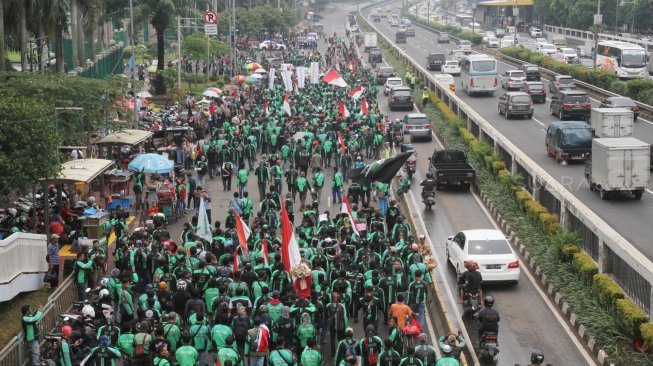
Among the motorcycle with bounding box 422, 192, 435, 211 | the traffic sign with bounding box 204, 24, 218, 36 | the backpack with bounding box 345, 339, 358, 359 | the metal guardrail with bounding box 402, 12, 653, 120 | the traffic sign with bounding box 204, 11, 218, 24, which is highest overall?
the traffic sign with bounding box 204, 11, 218, 24

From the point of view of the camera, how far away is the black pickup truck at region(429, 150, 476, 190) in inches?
1342

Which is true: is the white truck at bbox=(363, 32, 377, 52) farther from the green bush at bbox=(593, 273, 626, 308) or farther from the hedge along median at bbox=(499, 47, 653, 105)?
the green bush at bbox=(593, 273, 626, 308)

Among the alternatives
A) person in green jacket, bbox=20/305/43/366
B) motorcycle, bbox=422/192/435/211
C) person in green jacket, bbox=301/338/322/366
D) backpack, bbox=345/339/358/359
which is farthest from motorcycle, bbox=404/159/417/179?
person in green jacket, bbox=301/338/322/366

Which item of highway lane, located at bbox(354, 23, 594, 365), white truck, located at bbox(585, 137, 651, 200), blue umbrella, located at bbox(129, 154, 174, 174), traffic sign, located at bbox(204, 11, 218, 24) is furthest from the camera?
traffic sign, located at bbox(204, 11, 218, 24)

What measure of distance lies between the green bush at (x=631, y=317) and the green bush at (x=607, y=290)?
0.53 metres

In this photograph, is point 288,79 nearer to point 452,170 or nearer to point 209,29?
point 209,29

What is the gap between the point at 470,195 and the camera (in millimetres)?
34000

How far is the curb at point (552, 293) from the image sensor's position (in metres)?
18.9

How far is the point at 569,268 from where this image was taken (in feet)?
75.0

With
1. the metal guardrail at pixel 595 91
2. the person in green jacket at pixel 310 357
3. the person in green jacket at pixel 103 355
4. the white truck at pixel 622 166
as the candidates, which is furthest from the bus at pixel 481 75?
the person in green jacket at pixel 103 355

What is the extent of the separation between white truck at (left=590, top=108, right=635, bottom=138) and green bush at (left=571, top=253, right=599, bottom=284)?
16716mm

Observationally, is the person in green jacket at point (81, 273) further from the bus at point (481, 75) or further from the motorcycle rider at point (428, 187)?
the bus at point (481, 75)

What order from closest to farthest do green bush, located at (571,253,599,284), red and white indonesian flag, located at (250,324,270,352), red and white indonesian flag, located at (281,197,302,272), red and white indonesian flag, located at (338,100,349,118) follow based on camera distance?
red and white indonesian flag, located at (250,324,270,352) → red and white indonesian flag, located at (281,197,302,272) → green bush, located at (571,253,599,284) → red and white indonesian flag, located at (338,100,349,118)

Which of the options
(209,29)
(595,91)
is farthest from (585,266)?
(209,29)
